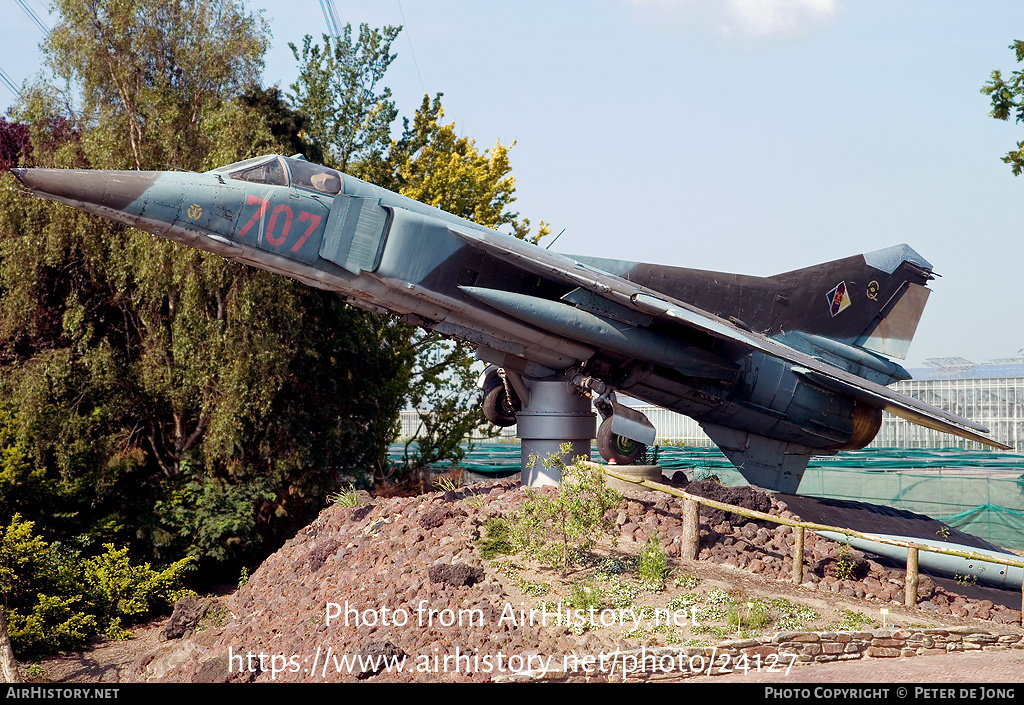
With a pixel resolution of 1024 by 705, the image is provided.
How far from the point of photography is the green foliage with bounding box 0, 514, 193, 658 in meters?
16.0

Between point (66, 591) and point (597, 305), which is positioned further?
point (66, 591)

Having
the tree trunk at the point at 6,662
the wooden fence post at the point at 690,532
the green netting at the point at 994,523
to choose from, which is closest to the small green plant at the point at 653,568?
the wooden fence post at the point at 690,532

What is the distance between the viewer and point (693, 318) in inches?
508

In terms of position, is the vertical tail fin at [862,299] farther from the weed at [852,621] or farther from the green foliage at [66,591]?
the green foliage at [66,591]

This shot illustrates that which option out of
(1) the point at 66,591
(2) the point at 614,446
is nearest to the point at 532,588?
(2) the point at 614,446

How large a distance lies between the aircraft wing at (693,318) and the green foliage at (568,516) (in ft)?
8.89

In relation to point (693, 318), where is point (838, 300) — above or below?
above

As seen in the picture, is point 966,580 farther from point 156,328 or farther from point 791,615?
point 156,328

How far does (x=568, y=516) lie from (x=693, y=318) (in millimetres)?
3592

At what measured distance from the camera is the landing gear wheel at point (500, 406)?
1579 centimetres

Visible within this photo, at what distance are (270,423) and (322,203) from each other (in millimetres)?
9741

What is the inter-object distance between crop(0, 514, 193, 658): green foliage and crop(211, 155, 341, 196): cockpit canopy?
28.6 feet

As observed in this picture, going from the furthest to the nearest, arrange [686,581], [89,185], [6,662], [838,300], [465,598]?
[838,300] < [6,662] < [686,581] < [465,598] < [89,185]
